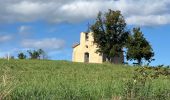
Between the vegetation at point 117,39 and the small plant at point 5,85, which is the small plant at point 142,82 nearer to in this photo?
the small plant at point 5,85

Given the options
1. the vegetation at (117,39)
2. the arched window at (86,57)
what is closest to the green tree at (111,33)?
the vegetation at (117,39)

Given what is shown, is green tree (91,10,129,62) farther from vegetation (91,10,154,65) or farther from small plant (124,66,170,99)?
small plant (124,66,170,99)

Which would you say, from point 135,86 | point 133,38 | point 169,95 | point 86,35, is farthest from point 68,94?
point 86,35

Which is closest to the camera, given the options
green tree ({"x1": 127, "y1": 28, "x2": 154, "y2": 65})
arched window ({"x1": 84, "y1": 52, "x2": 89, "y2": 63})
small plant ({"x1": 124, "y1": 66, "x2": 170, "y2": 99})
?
small plant ({"x1": 124, "y1": 66, "x2": 170, "y2": 99})

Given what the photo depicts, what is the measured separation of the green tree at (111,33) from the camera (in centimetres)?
8319

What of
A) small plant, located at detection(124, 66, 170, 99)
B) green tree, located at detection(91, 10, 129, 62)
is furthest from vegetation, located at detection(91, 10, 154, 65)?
small plant, located at detection(124, 66, 170, 99)

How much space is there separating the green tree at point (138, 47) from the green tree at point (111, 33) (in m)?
1.49

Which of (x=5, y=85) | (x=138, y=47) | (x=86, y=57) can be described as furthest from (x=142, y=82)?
(x=86, y=57)

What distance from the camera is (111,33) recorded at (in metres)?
82.9

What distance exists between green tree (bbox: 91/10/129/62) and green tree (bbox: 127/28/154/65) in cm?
149

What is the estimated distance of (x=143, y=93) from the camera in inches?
416

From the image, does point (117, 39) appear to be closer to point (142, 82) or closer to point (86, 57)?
point (86, 57)

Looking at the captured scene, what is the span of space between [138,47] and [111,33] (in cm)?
474

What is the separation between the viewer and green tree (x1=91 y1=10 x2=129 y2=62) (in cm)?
8319
